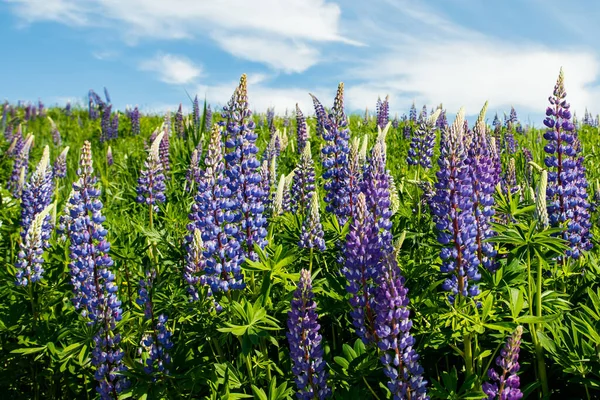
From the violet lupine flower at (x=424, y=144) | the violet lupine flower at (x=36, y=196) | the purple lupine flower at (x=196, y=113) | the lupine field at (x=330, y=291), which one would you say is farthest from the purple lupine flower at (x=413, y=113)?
the violet lupine flower at (x=36, y=196)

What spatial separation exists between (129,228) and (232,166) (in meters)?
2.61

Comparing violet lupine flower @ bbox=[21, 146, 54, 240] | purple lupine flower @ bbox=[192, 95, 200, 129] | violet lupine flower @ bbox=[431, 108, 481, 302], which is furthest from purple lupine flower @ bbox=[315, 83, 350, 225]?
purple lupine flower @ bbox=[192, 95, 200, 129]

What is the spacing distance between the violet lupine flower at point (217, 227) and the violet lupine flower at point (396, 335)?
32.9 inches

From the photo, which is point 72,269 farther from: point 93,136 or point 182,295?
point 93,136

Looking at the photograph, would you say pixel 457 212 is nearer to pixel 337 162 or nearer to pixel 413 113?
pixel 337 162

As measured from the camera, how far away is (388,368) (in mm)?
2180

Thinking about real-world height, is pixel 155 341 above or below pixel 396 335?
below

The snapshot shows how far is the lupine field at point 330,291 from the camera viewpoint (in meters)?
2.37

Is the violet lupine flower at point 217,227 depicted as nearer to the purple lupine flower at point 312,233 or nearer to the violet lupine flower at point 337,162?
the purple lupine flower at point 312,233

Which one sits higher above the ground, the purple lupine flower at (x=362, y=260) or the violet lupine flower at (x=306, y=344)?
the purple lupine flower at (x=362, y=260)

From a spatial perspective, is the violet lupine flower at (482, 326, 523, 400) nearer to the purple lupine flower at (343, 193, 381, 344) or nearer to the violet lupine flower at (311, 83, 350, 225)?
the purple lupine flower at (343, 193, 381, 344)

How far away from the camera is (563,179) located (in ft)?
11.6

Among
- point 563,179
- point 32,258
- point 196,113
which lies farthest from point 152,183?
point 196,113

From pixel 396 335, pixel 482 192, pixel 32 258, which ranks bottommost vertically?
pixel 396 335
